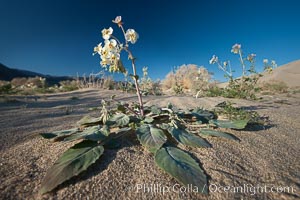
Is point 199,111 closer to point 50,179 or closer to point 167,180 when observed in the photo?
point 167,180

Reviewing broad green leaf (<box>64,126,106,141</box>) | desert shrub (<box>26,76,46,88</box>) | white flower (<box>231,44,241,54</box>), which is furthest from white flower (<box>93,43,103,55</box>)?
desert shrub (<box>26,76,46,88</box>)

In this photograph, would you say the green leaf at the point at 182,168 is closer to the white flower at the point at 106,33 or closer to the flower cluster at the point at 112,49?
the flower cluster at the point at 112,49

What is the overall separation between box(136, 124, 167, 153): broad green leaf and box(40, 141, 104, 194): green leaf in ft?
1.02

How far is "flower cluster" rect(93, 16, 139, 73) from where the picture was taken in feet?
5.81

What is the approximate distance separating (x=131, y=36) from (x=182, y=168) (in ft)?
4.66

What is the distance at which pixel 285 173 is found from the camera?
3.66 ft

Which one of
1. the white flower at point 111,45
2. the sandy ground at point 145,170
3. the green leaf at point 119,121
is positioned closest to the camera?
the sandy ground at point 145,170

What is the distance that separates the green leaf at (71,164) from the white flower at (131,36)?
1.15 m

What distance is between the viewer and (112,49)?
1797 mm

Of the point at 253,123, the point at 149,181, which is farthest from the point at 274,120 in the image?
the point at 149,181

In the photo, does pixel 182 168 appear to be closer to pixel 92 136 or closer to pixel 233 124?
pixel 92 136

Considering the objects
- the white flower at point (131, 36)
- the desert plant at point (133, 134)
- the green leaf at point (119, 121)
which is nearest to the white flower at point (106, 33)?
the desert plant at point (133, 134)

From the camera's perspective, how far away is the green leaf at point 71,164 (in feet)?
3.03

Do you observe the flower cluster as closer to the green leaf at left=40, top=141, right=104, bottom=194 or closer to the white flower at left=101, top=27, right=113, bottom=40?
the white flower at left=101, top=27, right=113, bottom=40
